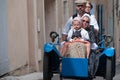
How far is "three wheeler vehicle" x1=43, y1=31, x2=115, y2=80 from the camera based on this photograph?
9.29m

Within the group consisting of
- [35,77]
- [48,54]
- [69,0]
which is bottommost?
[35,77]

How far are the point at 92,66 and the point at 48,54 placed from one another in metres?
0.88

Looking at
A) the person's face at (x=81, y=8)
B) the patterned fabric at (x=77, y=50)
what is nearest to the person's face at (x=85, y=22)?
the person's face at (x=81, y=8)

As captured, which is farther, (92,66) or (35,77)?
(35,77)

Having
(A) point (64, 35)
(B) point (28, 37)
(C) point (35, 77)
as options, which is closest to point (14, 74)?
(C) point (35, 77)

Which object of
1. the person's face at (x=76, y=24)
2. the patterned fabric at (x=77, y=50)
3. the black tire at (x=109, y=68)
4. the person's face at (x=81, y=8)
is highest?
the person's face at (x=81, y=8)

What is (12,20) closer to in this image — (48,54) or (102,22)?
(48,54)

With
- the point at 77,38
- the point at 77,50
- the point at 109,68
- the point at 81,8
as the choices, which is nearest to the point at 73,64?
the point at 77,50

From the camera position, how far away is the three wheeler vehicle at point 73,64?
30.5 ft

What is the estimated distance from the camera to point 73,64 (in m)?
9.29

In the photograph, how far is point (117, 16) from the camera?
30609 mm

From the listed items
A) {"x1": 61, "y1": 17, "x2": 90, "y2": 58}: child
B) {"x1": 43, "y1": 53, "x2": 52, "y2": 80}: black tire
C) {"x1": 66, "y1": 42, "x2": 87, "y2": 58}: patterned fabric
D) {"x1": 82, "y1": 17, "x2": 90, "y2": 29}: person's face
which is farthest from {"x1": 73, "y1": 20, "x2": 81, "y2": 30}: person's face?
{"x1": 43, "y1": 53, "x2": 52, "y2": 80}: black tire

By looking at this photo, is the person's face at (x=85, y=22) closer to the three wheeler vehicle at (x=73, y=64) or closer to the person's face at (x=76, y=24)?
the person's face at (x=76, y=24)

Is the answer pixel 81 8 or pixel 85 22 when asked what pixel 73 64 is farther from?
pixel 81 8
